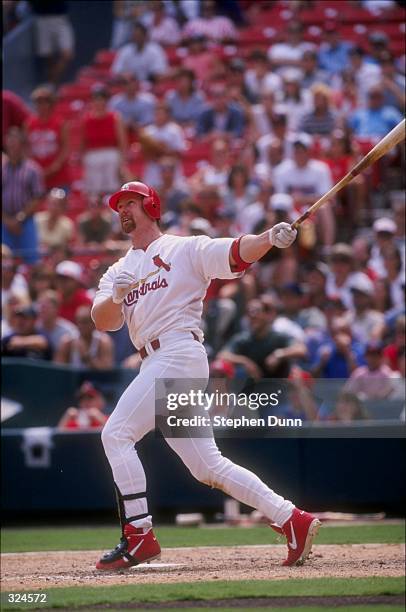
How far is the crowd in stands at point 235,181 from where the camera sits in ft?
33.7

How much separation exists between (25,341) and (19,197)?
7.23 ft

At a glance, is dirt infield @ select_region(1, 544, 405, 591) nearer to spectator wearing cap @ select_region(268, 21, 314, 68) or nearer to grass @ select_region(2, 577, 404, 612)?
grass @ select_region(2, 577, 404, 612)

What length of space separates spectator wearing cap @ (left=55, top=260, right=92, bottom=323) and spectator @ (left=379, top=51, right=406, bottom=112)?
3727 millimetres

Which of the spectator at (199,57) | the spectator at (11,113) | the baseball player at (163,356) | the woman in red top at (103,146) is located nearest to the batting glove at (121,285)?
the baseball player at (163,356)

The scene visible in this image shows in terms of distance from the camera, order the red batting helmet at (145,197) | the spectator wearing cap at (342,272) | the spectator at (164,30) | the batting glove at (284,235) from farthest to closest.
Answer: the spectator at (164,30) → the spectator wearing cap at (342,272) → the red batting helmet at (145,197) → the batting glove at (284,235)

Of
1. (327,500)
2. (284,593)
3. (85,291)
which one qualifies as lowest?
(327,500)

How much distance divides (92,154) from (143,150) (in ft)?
2.23

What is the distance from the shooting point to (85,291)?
445 inches

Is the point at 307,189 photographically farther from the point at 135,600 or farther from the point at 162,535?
the point at 135,600

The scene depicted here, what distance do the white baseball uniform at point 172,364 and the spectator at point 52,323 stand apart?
15.4 feet

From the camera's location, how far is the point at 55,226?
12.4m

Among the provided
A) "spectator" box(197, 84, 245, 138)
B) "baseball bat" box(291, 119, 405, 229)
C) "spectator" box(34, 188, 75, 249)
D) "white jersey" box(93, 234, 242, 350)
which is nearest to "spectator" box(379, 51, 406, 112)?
"spectator" box(197, 84, 245, 138)

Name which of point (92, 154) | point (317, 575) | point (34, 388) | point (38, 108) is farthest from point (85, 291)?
point (317, 575)

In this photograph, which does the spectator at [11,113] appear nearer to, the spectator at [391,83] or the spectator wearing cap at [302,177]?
the spectator wearing cap at [302,177]
